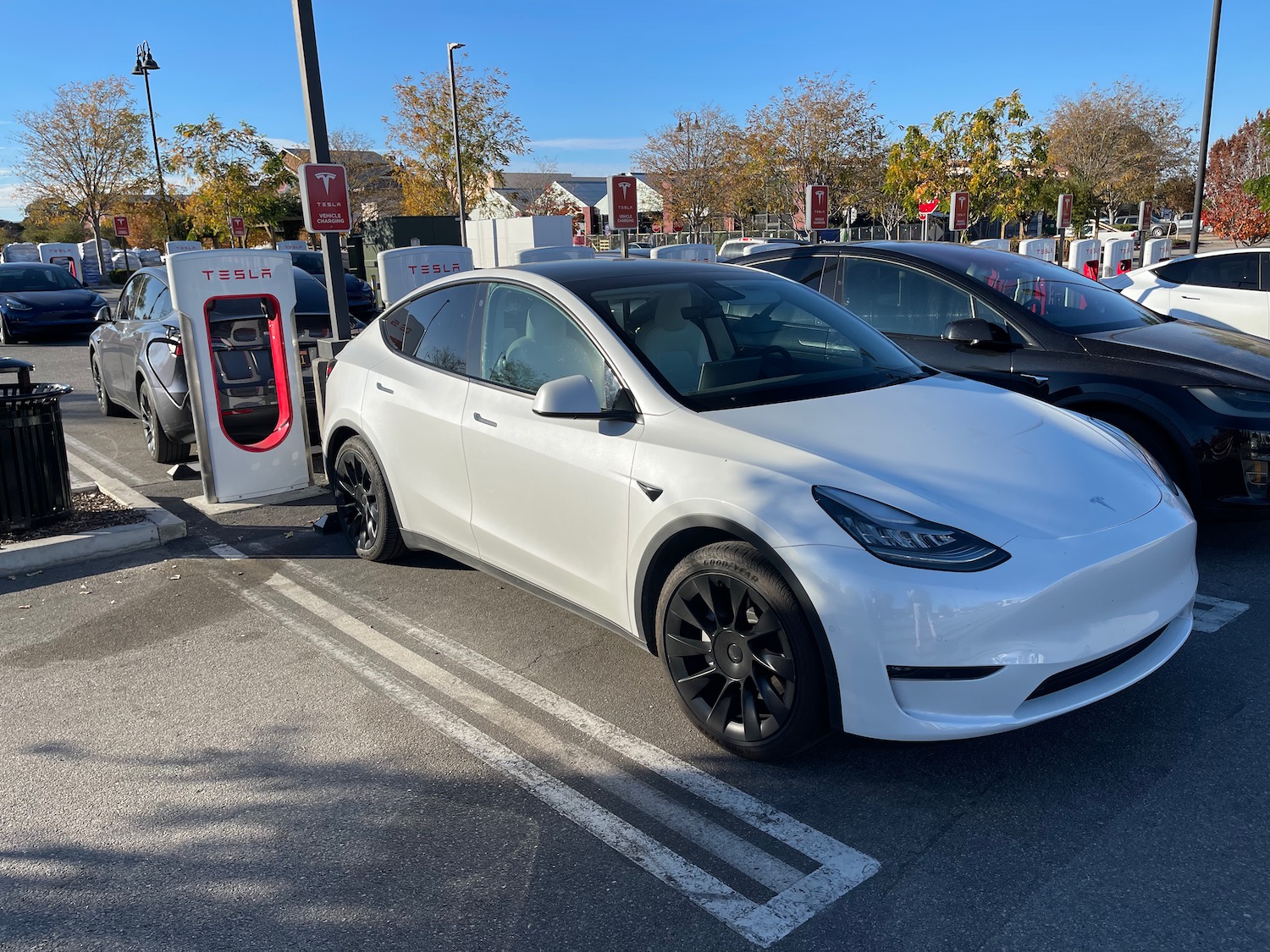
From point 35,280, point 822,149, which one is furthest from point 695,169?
point 35,280

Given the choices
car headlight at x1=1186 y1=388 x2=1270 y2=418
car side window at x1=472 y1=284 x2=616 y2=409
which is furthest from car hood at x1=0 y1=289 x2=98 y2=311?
car headlight at x1=1186 y1=388 x2=1270 y2=418

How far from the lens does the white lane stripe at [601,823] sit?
2.53m

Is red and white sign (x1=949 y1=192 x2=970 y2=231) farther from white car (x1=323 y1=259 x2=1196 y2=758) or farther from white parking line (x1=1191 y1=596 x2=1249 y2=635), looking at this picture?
white car (x1=323 y1=259 x2=1196 y2=758)

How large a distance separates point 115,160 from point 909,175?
39668 mm

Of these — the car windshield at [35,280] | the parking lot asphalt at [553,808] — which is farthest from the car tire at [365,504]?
the car windshield at [35,280]

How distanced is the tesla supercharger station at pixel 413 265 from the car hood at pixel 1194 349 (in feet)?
22.9

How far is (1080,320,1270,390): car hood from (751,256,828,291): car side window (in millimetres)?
1787

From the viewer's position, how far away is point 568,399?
3.49 metres

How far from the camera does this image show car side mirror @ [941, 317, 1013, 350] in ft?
18.2

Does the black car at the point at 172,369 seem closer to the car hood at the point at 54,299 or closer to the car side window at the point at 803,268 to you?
the car side window at the point at 803,268

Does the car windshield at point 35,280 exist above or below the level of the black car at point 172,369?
above

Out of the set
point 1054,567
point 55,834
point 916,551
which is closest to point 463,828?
point 55,834

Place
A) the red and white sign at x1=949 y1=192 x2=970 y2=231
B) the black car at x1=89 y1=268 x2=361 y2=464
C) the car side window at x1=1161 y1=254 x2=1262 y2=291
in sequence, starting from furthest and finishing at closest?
the red and white sign at x1=949 y1=192 x2=970 y2=231, the car side window at x1=1161 y1=254 x2=1262 y2=291, the black car at x1=89 y1=268 x2=361 y2=464

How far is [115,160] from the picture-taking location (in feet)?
162
